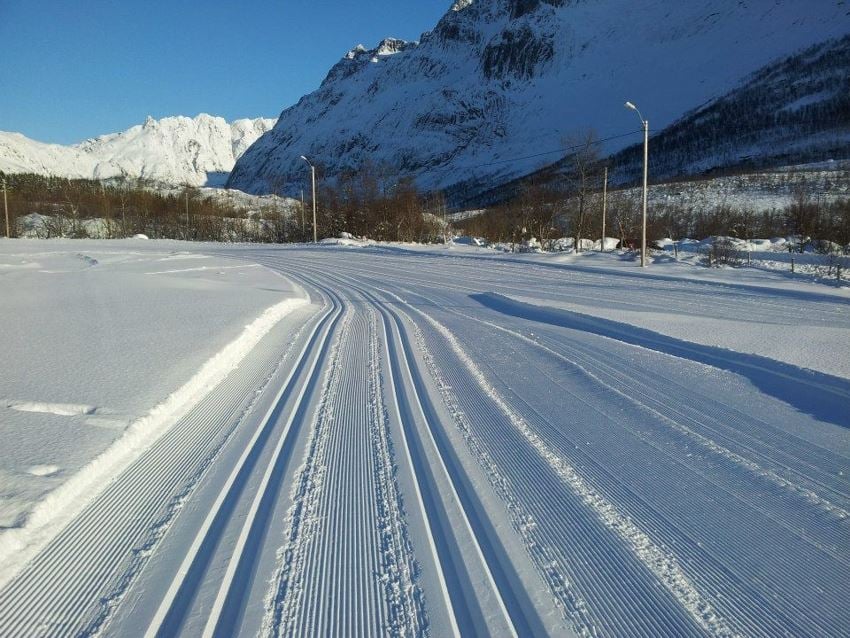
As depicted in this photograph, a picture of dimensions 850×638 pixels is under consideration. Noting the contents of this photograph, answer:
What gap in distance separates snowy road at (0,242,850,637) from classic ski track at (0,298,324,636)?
0.05 ft

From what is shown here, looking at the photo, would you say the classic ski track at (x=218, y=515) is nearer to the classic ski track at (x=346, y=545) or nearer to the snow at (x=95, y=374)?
Answer: the classic ski track at (x=346, y=545)

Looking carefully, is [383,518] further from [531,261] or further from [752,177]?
[752,177]

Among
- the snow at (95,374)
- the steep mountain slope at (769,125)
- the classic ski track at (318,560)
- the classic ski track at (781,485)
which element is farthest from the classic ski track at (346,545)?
the steep mountain slope at (769,125)

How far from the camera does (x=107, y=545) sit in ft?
10.1

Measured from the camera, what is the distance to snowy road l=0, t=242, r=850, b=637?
2.53 meters

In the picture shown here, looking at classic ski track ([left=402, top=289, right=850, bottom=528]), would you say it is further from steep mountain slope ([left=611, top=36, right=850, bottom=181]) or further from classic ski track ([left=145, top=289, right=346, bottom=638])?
steep mountain slope ([left=611, top=36, right=850, bottom=181])

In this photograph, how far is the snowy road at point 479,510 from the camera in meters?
2.53

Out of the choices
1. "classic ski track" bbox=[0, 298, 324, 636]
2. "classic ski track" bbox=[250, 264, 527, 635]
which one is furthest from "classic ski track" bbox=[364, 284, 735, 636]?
"classic ski track" bbox=[0, 298, 324, 636]

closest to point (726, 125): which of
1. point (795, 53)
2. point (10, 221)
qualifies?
point (795, 53)

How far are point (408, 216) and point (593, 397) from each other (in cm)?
4722

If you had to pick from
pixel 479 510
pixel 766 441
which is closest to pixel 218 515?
pixel 479 510

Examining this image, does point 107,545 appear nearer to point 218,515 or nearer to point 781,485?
point 218,515

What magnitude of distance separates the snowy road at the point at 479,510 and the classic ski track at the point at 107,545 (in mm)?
14

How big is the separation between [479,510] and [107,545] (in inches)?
92.1
